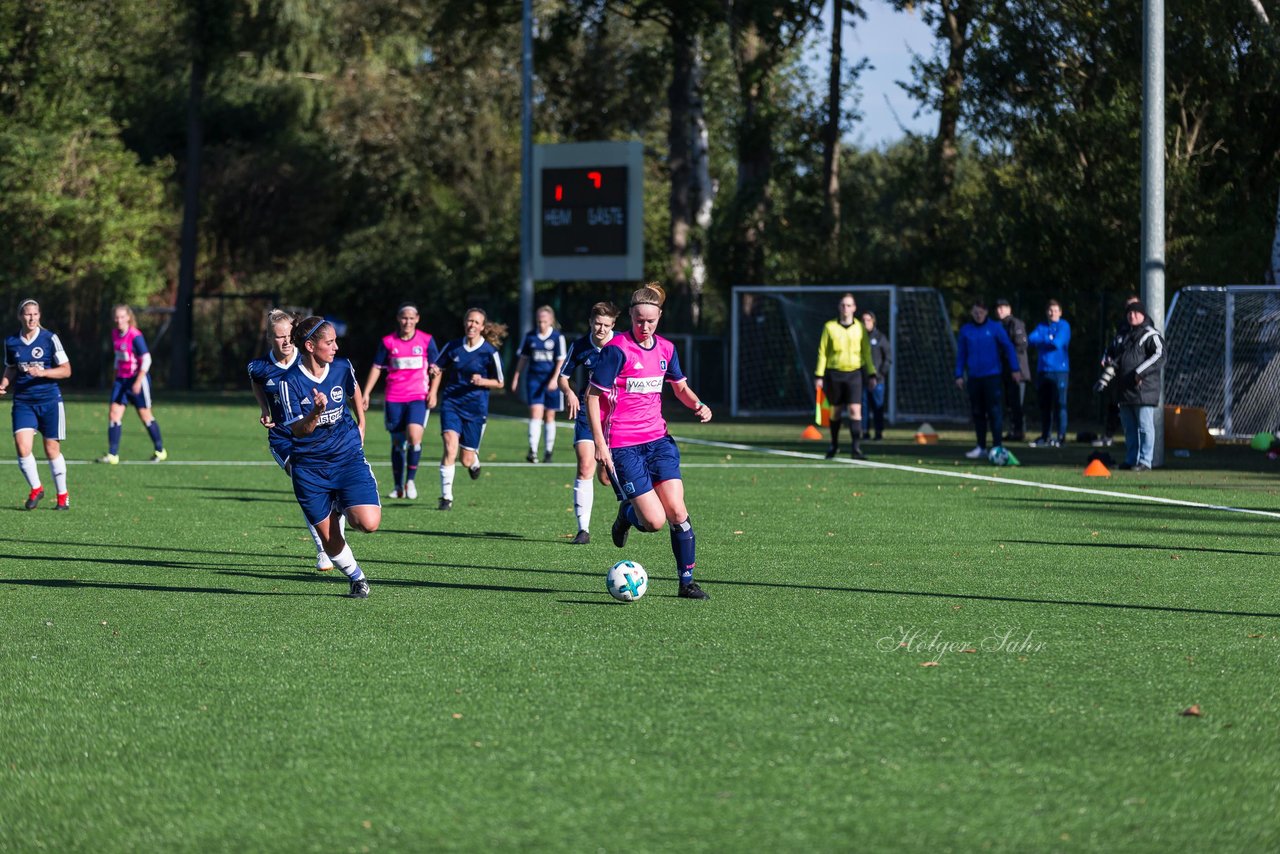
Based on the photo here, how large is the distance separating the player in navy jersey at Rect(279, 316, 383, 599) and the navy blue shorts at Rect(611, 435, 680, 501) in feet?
4.77

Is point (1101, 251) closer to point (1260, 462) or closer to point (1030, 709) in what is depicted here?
point (1260, 462)

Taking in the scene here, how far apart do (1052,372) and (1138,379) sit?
4.52 meters

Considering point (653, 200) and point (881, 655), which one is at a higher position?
point (653, 200)

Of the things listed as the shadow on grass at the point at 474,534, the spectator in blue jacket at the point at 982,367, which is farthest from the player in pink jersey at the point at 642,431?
the spectator in blue jacket at the point at 982,367

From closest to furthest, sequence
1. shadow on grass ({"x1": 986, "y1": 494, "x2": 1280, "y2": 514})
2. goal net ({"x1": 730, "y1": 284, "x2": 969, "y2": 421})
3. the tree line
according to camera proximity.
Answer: shadow on grass ({"x1": 986, "y1": 494, "x2": 1280, "y2": 514}), the tree line, goal net ({"x1": 730, "y1": 284, "x2": 969, "y2": 421})

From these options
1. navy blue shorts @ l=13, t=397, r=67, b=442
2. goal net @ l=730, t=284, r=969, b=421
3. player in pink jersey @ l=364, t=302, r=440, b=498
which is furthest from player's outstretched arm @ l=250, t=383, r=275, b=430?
goal net @ l=730, t=284, r=969, b=421

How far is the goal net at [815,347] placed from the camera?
Answer: 3058cm

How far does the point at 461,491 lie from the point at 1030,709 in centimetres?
1100

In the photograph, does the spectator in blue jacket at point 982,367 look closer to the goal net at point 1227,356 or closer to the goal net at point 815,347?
the goal net at point 1227,356

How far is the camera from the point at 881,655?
8109 millimetres

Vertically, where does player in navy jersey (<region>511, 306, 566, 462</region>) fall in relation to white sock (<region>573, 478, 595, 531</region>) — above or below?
above

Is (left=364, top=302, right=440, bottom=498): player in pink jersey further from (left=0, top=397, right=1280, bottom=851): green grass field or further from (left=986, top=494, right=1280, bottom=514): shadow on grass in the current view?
(left=986, top=494, right=1280, bottom=514): shadow on grass

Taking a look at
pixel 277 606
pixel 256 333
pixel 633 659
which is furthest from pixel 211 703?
pixel 256 333

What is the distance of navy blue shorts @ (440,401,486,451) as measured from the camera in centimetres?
1611
